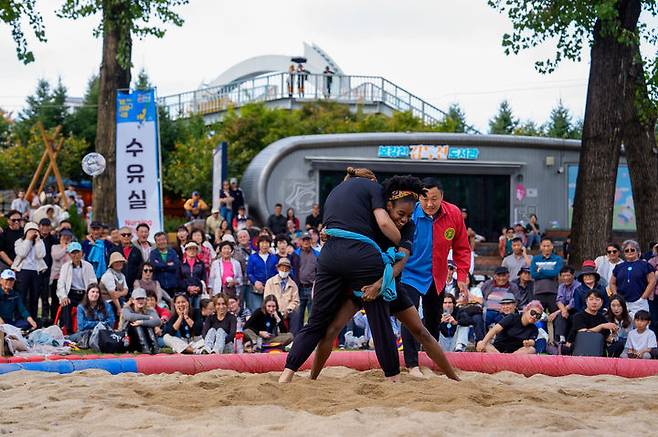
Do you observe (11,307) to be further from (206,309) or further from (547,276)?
(547,276)

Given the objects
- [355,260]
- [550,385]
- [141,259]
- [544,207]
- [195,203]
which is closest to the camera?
[355,260]

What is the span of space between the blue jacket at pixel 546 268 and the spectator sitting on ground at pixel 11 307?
23.2 feet

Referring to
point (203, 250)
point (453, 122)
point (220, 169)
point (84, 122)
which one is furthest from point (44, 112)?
point (203, 250)

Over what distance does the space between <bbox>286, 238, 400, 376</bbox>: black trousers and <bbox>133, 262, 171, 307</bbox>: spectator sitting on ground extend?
7.05 m

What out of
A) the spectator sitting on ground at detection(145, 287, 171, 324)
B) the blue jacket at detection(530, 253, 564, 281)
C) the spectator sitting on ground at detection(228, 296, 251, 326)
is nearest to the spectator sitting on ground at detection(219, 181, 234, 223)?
the spectator sitting on ground at detection(228, 296, 251, 326)

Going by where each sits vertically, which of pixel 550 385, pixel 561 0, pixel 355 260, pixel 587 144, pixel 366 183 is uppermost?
pixel 561 0

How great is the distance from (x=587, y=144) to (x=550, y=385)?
1168 centimetres

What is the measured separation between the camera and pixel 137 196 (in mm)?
18078

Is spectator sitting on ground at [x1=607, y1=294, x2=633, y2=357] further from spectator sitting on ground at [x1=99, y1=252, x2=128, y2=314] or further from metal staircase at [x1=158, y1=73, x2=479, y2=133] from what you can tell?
metal staircase at [x1=158, y1=73, x2=479, y2=133]

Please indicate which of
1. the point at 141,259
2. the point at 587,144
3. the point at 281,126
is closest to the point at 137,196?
the point at 141,259

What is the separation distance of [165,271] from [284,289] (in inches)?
71.2

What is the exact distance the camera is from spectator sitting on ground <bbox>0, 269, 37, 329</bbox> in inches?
533

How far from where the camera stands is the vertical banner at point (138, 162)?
59.2 feet

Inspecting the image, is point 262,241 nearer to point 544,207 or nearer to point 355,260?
point 355,260
